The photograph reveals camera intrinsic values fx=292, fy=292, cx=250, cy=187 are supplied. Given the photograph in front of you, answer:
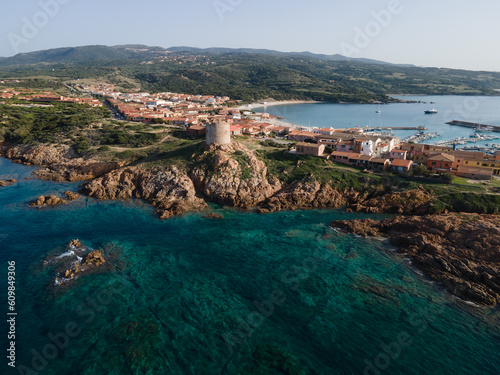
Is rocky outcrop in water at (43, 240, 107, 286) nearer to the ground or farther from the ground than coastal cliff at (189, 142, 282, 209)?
nearer to the ground

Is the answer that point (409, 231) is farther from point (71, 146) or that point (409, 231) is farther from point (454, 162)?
point (71, 146)

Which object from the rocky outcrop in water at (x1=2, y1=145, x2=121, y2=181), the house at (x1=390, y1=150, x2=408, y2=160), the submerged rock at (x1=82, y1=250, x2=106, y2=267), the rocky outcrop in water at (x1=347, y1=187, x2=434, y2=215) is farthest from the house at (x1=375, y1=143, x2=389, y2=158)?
the submerged rock at (x1=82, y1=250, x2=106, y2=267)

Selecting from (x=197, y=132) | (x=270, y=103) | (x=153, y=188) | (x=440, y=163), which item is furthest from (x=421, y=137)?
(x=270, y=103)

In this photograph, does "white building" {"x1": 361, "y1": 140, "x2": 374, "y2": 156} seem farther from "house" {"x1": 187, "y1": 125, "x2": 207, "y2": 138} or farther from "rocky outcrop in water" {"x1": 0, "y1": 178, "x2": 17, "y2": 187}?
"rocky outcrop in water" {"x1": 0, "y1": 178, "x2": 17, "y2": 187}

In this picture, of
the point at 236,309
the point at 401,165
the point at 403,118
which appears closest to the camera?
the point at 236,309

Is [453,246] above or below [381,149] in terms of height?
below

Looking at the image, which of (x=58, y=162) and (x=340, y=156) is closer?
(x=340, y=156)

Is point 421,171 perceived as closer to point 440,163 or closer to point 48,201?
point 440,163

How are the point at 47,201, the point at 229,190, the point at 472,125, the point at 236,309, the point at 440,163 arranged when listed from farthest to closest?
the point at 472,125, the point at 440,163, the point at 229,190, the point at 47,201, the point at 236,309
